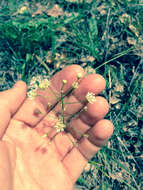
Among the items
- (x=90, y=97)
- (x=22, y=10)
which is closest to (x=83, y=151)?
(x=90, y=97)

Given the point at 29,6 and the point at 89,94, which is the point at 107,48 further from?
the point at 29,6

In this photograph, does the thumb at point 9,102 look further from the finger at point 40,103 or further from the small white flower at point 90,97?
the small white flower at point 90,97

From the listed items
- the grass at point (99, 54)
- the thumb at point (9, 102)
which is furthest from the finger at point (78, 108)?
the grass at point (99, 54)

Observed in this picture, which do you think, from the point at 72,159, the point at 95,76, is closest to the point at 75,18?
the point at 95,76

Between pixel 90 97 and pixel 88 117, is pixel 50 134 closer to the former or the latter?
pixel 88 117

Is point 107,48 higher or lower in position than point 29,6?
lower

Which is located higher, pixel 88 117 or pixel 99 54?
pixel 99 54
